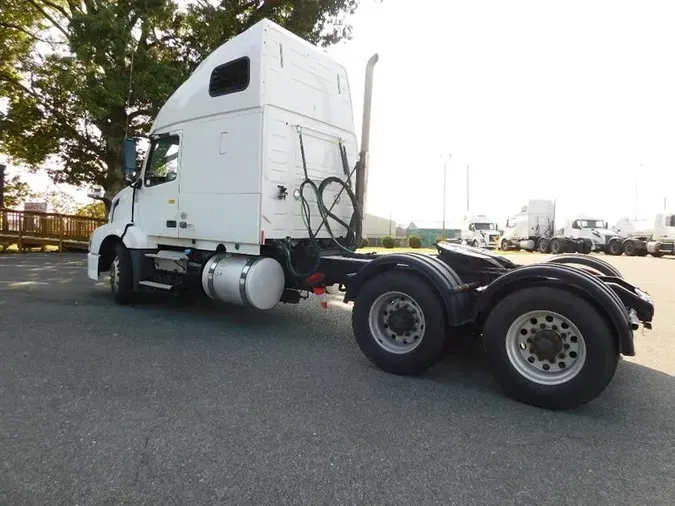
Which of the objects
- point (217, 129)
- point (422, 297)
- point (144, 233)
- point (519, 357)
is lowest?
point (519, 357)

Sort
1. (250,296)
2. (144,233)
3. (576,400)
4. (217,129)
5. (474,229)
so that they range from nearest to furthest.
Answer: (576,400), (250,296), (217,129), (144,233), (474,229)

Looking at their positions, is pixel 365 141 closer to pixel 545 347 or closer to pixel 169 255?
pixel 169 255

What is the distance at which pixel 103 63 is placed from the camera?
43.2 feet

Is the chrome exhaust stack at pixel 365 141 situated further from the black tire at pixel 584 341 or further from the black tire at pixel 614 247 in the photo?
the black tire at pixel 614 247

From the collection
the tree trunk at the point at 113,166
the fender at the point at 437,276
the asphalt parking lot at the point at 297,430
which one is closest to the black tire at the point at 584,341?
the asphalt parking lot at the point at 297,430

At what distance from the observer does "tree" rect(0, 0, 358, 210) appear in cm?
1307

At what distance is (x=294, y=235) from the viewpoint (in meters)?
5.98

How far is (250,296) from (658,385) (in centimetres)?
424

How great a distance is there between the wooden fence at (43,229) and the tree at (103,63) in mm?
2068

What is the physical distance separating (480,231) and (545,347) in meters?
37.4

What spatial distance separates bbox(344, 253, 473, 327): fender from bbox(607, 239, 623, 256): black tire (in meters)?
30.9

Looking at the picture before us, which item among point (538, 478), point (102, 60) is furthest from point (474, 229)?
point (538, 478)

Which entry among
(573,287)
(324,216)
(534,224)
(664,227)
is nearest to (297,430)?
(573,287)

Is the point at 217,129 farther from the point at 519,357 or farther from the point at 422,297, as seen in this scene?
the point at 519,357
